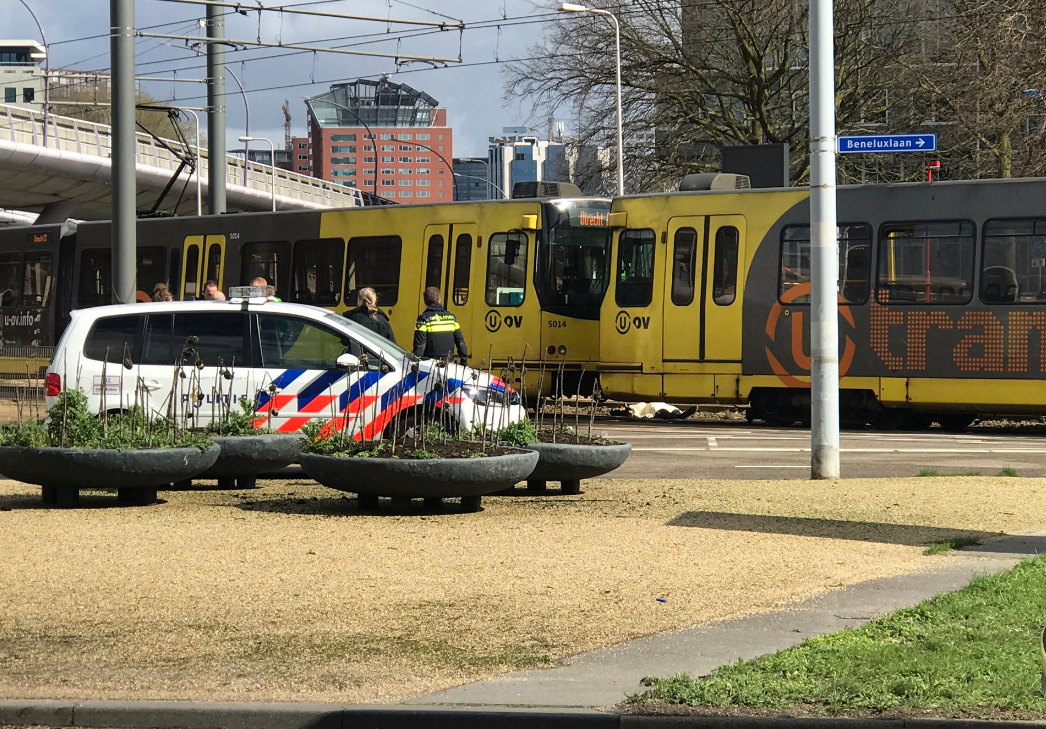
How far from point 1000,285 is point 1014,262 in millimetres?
340

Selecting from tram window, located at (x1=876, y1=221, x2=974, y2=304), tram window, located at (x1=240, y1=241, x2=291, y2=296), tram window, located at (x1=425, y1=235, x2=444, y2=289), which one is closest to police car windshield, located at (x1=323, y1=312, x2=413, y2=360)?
tram window, located at (x1=876, y1=221, x2=974, y2=304)

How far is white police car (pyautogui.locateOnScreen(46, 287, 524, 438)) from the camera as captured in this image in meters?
13.6

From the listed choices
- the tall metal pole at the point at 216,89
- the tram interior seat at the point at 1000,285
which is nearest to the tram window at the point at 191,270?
the tall metal pole at the point at 216,89

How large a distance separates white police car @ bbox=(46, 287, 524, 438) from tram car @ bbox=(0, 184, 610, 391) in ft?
22.5

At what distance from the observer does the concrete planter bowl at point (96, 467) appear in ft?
36.4

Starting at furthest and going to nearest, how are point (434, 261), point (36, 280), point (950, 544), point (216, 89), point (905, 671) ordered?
point (36, 280) < point (216, 89) < point (434, 261) < point (950, 544) < point (905, 671)

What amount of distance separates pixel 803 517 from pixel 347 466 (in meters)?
3.24

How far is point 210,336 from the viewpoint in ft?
46.0

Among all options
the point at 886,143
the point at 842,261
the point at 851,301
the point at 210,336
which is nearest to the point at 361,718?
the point at 210,336

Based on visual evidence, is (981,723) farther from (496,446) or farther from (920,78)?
(920,78)

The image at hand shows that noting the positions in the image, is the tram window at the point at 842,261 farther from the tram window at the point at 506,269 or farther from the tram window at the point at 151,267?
the tram window at the point at 151,267

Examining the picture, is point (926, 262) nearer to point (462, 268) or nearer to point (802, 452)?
point (802, 452)

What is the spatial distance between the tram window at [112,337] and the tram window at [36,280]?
16715mm

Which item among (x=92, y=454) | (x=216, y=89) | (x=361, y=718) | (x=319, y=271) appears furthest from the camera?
(x=319, y=271)
